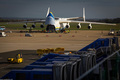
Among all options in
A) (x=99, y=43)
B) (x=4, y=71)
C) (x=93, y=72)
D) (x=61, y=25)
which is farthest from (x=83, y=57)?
(x=61, y=25)

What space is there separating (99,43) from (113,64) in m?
15.3

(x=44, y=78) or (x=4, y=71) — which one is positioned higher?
(x=44, y=78)

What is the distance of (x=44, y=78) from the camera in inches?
572

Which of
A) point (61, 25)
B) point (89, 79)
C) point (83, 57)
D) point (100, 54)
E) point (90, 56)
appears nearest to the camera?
point (89, 79)

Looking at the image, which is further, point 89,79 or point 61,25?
point 61,25

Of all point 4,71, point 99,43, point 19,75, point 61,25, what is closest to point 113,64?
point 19,75

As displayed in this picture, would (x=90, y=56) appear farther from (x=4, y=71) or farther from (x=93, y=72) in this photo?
(x=4, y=71)

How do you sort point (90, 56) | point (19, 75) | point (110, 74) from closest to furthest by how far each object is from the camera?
point (110, 74)
point (19, 75)
point (90, 56)

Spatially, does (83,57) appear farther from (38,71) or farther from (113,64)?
(38,71)

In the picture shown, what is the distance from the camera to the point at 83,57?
1738 centimetres

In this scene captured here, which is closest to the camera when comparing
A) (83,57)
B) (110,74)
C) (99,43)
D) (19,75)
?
(110,74)

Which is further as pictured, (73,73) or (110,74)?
(73,73)

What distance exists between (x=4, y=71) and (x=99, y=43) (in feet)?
37.1

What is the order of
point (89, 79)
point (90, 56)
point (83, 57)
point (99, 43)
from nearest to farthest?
point (89, 79) → point (83, 57) → point (90, 56) → point (99, 43)
